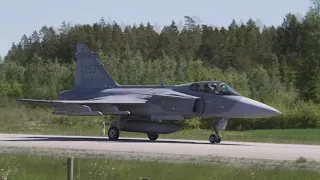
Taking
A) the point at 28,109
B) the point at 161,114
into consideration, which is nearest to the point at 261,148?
the point at 161,114

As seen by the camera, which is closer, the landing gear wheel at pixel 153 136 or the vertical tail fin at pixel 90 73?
the landing gear wheel at pixel 153 136

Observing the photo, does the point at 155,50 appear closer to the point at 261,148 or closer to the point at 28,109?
the point at 28,109

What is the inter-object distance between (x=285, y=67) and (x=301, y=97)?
21049 mm

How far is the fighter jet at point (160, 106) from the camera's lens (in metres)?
27.6

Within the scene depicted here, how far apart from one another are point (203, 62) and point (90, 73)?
72891 millimetres

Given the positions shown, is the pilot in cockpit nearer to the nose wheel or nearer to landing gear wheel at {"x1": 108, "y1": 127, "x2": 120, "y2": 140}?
the nose wheel

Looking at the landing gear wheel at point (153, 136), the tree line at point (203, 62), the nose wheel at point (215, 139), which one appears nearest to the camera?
the nose wheel at point (215, 139)

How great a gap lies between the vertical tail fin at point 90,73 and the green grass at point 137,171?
50.5 ft

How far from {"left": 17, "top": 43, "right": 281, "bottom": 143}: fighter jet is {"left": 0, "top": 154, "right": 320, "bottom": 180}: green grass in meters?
10.5

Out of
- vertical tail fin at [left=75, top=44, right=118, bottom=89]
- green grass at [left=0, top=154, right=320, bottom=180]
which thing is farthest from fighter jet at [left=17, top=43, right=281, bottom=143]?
green grass at [left=0, top=154, right=320, bottom=180]

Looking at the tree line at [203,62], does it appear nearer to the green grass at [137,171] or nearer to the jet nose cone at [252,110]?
the jet nose cone at [252,110]

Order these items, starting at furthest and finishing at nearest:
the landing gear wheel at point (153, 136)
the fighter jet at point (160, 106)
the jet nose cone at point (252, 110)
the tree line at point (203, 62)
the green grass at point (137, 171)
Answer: the tree line at point (203, 62), the landing gear wheel at point (153, 136), the fighter jet at point (160, 106), the jet nose cone at point (252, 110), the green grass at point (137, 171)

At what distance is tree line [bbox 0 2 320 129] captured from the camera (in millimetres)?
61434

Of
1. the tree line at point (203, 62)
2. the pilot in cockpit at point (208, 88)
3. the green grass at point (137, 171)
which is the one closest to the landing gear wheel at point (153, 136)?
the pilot in cockpit at point (208, 88)
